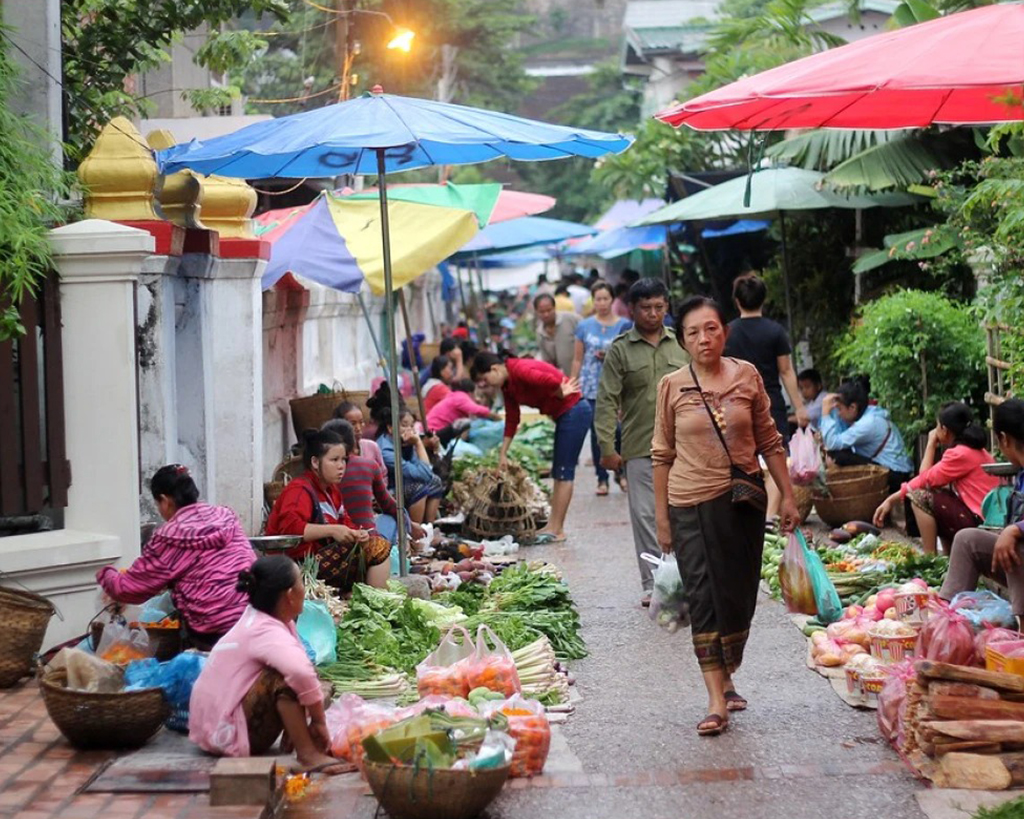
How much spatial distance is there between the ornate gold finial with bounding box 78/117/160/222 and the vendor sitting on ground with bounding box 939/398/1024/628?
492 cm

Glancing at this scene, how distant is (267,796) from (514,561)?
6.16 meters

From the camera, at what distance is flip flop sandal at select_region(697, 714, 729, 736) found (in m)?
6.86

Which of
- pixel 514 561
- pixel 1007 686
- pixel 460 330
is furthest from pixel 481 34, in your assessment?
pixel 1007 686

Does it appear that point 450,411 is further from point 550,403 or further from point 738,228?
point 738,228

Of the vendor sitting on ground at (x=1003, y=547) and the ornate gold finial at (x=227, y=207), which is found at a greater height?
the ornate gold finial at (x=227, y=207)

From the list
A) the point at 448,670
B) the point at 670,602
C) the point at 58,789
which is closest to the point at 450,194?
the point at 670,602

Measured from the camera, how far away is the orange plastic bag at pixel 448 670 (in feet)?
22.6

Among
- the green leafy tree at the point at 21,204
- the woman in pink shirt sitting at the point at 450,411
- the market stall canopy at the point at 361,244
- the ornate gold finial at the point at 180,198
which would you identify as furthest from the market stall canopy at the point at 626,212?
the green leafy tree at the point at 21,204

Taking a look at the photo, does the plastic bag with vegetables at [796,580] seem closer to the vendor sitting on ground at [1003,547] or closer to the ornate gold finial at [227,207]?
the vendor sitting on ground at [1003,547]

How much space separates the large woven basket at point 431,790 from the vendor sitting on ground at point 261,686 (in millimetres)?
767

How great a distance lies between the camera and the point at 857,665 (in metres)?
7.59

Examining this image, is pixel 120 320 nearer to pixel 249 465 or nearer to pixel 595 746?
pixel 249 465

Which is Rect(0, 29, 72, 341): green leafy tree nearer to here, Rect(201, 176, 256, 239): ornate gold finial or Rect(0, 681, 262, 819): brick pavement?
Rect(201, 176, 256, 239): ornate gold finial

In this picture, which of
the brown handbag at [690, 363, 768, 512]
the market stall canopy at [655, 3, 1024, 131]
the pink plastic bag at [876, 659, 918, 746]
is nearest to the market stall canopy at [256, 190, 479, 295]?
the market stall canopy at [655, 3, 1024, 131]
